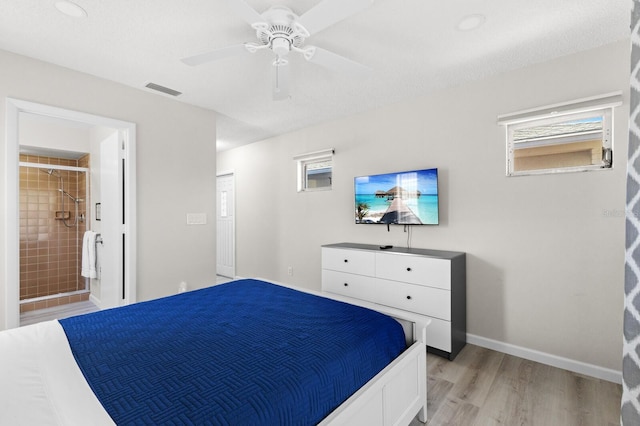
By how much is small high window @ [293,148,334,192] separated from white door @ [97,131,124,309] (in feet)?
7.19

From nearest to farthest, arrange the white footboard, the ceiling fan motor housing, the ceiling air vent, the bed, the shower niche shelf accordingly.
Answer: the bed → the white footboard → the ceiling fan motor housing → the ceiling air vent → the shower niche shelf

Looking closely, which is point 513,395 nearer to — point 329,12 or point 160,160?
point 329,12

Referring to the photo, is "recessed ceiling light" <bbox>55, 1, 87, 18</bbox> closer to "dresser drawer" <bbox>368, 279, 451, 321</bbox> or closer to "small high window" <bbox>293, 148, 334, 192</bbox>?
"small high window" <bbox>293, 148, 334, 192</bbox>

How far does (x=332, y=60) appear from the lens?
1.92m

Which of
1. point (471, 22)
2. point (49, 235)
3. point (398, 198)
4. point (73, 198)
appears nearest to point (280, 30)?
point (471, 22)

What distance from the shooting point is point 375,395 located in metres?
1.34

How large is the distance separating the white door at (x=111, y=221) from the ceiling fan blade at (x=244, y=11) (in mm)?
2202

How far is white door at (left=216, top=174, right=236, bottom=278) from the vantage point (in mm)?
5445

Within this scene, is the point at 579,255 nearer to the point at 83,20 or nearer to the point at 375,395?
the point at 375,395

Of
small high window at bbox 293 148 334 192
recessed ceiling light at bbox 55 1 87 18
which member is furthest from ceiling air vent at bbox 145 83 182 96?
small high window at bbox 293 148 334 192

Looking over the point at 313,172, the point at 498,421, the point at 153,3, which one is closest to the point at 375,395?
the point at 498,421

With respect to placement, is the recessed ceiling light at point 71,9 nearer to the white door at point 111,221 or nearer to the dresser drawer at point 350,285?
the white door at point 111,221

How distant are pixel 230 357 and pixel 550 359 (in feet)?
8.60

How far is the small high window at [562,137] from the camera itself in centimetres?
224
